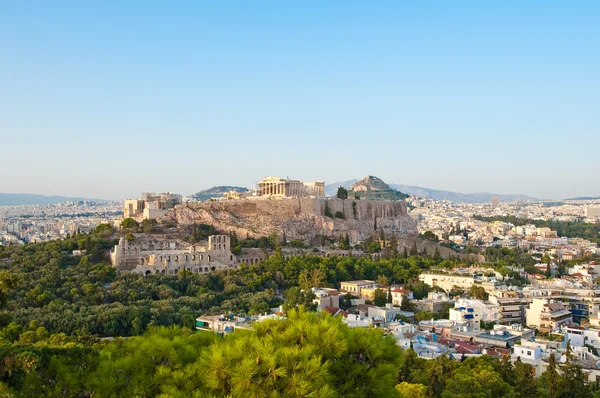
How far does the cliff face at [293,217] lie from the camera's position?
149ft

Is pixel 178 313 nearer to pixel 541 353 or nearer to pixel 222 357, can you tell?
pixel 541 353

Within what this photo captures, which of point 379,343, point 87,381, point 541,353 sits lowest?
point 541,353

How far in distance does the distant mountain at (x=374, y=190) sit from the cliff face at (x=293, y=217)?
42.5 m

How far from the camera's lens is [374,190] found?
113375mm

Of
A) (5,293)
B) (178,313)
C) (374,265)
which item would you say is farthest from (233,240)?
(5,293)

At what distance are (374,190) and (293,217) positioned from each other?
6499cm

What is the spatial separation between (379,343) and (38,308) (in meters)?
20.3

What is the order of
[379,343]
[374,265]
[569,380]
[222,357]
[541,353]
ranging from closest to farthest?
[222,357] → [379,343] → [569,380] → [541,353] → [374,265]

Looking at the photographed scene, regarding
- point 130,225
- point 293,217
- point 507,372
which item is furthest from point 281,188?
point 507,372

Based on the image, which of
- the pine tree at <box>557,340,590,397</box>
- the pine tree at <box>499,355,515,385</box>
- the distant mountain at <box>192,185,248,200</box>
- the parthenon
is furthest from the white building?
the distant mountain at <box>192,185,248,200</box>

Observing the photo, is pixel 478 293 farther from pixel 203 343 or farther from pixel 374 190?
pixel 374 190

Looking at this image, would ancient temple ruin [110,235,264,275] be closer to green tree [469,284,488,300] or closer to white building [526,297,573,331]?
green tree [469,284,488,300]

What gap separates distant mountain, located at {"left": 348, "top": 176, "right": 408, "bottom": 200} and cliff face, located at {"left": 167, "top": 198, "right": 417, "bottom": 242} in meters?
42.5

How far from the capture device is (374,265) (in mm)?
38438
